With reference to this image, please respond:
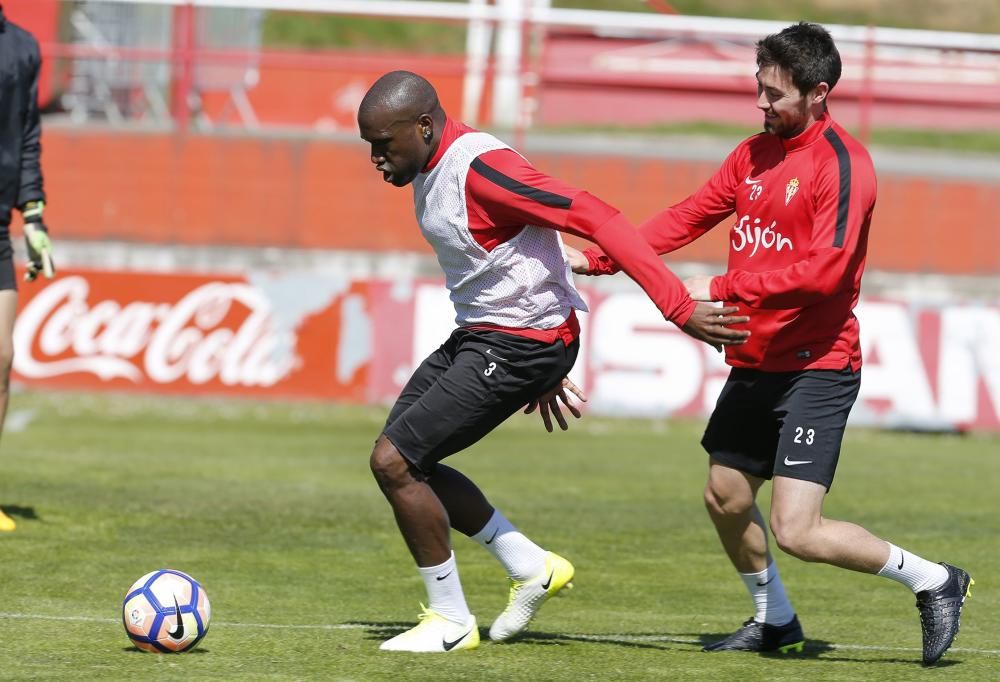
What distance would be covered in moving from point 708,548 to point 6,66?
14.9 feet

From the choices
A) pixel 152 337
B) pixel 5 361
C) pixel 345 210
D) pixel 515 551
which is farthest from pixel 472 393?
pixel 345 210

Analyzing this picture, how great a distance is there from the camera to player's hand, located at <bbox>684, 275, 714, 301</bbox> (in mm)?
6016

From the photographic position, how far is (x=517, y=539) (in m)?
6.43

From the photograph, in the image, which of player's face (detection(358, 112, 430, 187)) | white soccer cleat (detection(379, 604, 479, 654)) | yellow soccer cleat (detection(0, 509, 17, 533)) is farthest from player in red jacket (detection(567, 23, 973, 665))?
yellow soccer cleat (detection(0, 509, 17, 533))

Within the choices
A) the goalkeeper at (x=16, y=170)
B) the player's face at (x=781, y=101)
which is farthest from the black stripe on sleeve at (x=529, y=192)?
the goalkeeper at (x=16, y=170)

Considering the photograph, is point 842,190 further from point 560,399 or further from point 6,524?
point 6,524

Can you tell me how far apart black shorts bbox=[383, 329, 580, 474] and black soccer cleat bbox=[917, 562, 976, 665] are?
1.62 m

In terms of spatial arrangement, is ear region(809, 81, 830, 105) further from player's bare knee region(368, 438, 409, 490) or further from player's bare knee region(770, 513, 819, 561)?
player's bare knee region(368, 438, 409, 490)

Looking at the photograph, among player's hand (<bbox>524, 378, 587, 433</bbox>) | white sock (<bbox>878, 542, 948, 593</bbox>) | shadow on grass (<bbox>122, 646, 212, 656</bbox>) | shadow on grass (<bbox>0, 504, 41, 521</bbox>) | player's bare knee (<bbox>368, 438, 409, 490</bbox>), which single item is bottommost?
shadow on grass (<bbox>0, 504, 41, 521</bbox>)

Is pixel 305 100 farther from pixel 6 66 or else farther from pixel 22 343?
pixel 6 66

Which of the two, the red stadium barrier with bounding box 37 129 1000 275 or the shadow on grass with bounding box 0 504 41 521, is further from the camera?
the red stadium barrier with bounding box 37 129 1000 275

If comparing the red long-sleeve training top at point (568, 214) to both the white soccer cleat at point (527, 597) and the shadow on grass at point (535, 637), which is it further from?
the shadow on grass at point (535, 637)

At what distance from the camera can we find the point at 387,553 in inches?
338

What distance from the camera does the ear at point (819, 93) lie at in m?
6.02
